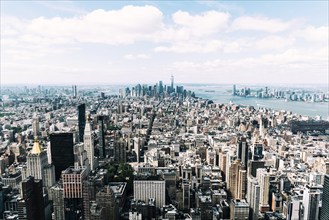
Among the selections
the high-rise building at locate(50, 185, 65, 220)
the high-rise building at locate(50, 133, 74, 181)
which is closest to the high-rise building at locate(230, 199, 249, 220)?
the high-rise building at locate(50, 185, 65, 220)

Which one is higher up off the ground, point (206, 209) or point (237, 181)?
point (237, 181)

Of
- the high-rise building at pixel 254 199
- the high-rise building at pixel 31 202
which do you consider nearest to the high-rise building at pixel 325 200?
the high-rise building at pixel 254 199

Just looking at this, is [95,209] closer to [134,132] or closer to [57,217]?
[57,217]

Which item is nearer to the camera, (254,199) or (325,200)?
(325,200)

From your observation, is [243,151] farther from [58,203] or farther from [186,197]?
[58,203]

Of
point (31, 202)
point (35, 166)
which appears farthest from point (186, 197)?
point (35, 166)

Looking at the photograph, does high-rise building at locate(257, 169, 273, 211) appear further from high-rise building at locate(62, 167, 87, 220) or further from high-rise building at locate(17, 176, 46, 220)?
high-rise building at locate(17, 176, 46, 220)

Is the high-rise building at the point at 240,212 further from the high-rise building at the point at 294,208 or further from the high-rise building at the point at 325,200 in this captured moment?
the high-rise building at the point at 325,200
